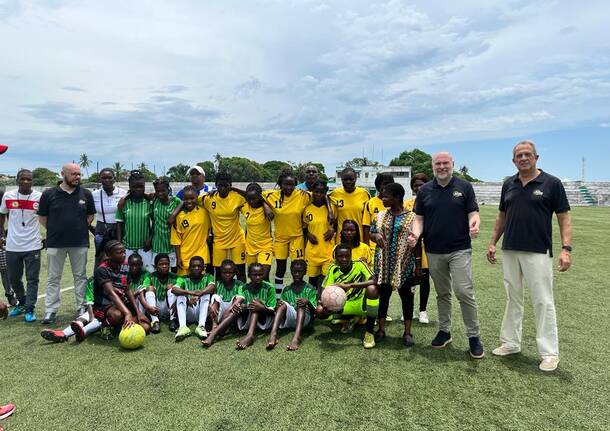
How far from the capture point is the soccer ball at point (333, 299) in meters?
4.81

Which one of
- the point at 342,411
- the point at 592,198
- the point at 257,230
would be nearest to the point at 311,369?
the point at 342,411

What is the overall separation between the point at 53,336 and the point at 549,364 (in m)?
5.56

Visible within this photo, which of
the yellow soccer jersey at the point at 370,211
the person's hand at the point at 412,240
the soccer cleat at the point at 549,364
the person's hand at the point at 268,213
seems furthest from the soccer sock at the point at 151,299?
the soccer cleat at the point at 549,364

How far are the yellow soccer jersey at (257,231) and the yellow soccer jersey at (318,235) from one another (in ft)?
2.06

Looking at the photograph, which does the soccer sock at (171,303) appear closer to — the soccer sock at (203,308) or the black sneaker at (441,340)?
the soccer sock at (203,308)

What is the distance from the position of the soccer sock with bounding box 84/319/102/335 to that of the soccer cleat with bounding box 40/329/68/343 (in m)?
0.26

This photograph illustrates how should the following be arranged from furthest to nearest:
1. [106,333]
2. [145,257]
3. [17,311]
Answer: [17,311] < [145,257] < [106,333]

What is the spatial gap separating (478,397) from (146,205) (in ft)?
16.2

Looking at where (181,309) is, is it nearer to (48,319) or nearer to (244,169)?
(48,319)

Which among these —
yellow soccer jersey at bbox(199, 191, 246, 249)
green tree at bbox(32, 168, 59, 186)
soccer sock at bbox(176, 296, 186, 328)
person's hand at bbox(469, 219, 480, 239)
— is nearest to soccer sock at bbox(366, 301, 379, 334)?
person's hand at bbox(469, 219, 480, 239)

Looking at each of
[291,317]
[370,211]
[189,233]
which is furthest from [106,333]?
[370,211]

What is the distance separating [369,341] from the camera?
473 cm

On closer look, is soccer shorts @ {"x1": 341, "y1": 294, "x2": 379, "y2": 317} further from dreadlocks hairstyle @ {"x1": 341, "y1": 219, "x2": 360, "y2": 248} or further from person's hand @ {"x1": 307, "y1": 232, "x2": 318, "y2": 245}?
person's hand @ {"x1": 307, "y1": 232, "x2": 318, "y2": 245}

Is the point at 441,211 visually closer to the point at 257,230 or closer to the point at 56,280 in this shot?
the point at 257,230
